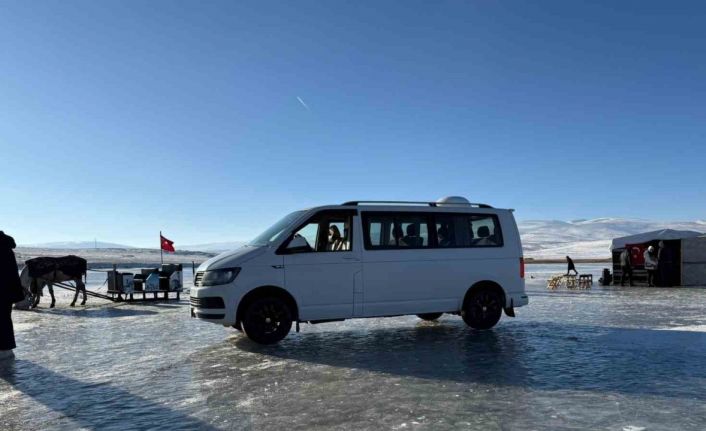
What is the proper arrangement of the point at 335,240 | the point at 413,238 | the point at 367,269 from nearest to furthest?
the point at 367,269 → the point at 335,240 → the point at 413,238

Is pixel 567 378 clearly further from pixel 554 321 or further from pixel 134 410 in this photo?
pixel 554 321

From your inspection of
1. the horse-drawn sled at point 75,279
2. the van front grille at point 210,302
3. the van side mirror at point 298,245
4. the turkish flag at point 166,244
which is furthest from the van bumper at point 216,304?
the turkish flag at point 166,244

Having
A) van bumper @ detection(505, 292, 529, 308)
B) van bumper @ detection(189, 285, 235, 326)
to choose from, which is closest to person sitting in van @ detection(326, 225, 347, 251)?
van bumper @ detection(189, 285, 235, 326)

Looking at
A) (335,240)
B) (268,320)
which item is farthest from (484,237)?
(268,320)

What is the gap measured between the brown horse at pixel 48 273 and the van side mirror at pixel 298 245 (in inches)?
447

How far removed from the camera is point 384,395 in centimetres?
602

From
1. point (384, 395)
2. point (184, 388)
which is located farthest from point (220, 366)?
point (384, 395)

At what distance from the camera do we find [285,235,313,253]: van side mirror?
9.34 meters

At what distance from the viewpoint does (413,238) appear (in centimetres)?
1027

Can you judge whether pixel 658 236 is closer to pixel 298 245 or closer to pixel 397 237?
pixel 397 237

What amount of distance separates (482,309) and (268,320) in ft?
13.5

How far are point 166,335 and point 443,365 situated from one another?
5791 millimetres

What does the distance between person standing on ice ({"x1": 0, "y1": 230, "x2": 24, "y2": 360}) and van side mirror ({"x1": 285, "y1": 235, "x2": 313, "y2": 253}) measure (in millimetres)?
4292

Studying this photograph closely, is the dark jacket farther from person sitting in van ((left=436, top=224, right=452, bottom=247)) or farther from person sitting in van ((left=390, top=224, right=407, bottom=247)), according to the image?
person sitting in van ((left=436, top=224, right=452, bottom=247))
